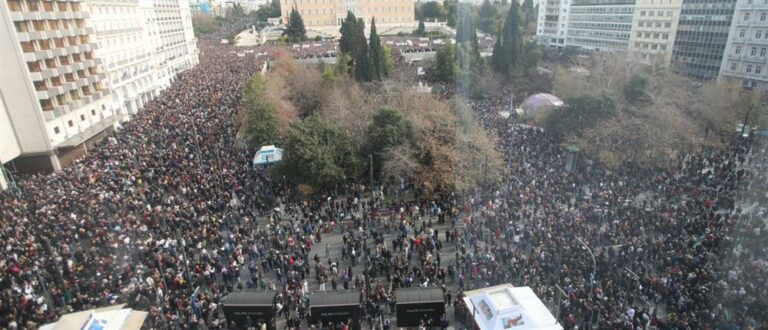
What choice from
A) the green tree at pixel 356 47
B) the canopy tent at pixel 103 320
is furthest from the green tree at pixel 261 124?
the canopy tent at pixel 103 320

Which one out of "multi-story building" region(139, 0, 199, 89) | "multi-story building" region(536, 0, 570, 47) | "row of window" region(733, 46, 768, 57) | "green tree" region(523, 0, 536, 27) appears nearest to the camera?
"row of window" region(733, 46, 768, 57)

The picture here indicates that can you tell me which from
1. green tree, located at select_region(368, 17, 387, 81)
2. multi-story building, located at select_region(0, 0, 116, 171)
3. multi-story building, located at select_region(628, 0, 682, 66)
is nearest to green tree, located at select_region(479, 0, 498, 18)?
multi-story building, located at select_region(628, 0, 682, 66)

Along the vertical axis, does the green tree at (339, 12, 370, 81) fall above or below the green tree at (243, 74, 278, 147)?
above

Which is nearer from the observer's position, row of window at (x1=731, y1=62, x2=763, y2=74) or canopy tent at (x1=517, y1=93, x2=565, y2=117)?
canopy tent at (x1=517, y1=93, x2=565, y2=117)

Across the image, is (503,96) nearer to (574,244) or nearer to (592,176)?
(592,176)

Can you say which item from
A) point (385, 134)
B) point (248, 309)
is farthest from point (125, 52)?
point (248, 309)

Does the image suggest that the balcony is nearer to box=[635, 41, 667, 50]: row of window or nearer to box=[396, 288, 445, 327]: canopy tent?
box=[396, 288, 445, 327]: canopy tent

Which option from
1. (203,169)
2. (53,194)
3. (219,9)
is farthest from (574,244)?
(219,9)

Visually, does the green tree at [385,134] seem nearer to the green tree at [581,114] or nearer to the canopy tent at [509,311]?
the green tree at [581,114]
